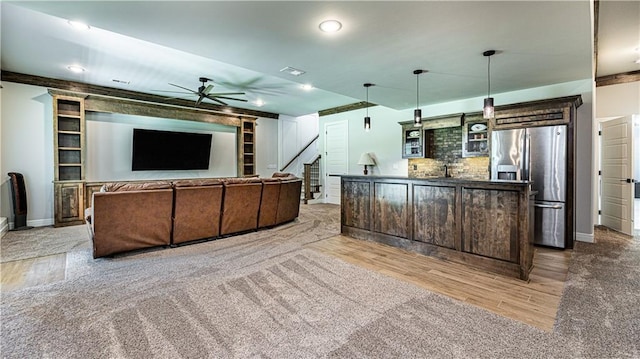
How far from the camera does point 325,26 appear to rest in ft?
8.81

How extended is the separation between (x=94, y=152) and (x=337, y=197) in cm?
588

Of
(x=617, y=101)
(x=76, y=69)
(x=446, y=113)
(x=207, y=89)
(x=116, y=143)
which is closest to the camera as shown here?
(x=76, y=69)

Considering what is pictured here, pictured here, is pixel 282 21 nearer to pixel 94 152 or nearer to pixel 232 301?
pixel 232 301

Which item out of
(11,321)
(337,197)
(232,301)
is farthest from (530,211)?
(337,197)

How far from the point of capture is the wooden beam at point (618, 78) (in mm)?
5137

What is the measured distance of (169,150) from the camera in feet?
22.8

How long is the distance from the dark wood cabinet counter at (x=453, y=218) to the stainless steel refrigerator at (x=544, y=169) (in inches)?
58.1

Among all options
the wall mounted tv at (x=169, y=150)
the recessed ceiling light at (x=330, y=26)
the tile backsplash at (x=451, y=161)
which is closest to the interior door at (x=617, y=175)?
the tile backsplash at (x=451, y=161)

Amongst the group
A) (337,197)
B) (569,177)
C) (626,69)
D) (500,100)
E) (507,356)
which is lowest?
(507,356)

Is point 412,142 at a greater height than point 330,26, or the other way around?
point 330,26

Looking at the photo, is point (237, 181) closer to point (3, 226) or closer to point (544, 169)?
point (3, 226)

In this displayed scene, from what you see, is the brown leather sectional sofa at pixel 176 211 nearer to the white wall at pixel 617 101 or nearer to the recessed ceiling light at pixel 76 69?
the recessed ceiling light at pixel 76 69

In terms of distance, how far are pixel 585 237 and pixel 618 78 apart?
3.18 metres

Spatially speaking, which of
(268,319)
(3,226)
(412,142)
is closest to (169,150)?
(3,226)
